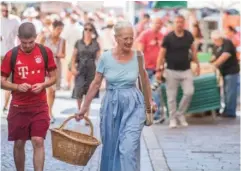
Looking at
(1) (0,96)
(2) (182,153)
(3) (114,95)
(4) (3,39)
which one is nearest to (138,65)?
(3) (114,95)

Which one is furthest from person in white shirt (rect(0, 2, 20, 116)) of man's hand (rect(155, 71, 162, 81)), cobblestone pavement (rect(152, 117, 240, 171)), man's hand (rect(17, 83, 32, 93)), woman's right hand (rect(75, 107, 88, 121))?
woman's right hand (rect(75, 107, 88, 121))

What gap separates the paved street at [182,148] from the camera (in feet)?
32.1

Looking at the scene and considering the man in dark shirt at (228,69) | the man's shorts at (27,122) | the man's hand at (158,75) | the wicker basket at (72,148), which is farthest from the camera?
the man in dark shirt at (228,69)

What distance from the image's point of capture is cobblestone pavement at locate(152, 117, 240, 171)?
1002cm

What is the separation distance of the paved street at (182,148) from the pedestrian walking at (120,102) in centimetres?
173

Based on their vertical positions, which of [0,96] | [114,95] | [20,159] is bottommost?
[0,96]

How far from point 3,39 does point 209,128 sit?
4594 mm

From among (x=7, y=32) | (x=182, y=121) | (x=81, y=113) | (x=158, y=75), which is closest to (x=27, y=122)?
(x=81, y=113)

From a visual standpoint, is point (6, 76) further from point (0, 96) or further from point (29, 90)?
point (0, 96)

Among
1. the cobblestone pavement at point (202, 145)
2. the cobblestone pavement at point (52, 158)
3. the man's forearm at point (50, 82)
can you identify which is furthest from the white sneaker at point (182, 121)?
the man's forearm at point (50, 82)

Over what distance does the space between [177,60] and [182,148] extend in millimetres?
2786

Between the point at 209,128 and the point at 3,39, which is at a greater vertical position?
the point at 3,39

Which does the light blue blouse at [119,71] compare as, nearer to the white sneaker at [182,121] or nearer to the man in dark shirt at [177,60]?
the man in dark shirt at [177,60]

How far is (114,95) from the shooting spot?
780 centimetres
